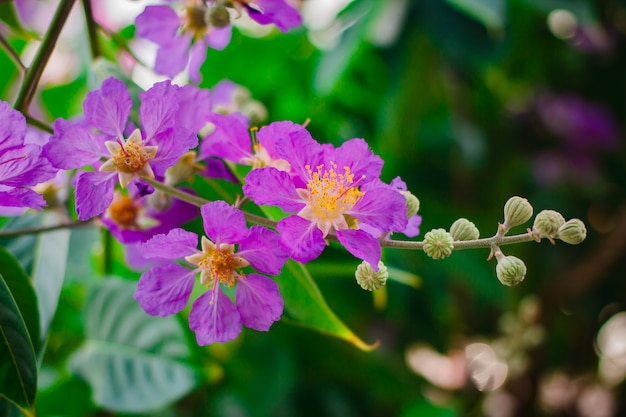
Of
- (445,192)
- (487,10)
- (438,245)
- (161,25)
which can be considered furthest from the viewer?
(445,192)

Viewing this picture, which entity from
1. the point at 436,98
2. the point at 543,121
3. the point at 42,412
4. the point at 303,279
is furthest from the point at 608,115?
the point at 42,412

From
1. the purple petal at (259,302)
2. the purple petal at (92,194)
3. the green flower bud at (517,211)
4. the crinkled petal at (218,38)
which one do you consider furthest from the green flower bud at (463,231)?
the crinkled petal at (218,38)

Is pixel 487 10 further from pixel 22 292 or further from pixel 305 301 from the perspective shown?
pixel 22 292

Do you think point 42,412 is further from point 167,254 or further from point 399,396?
point 399,396

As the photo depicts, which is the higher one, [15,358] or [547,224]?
[547,224]

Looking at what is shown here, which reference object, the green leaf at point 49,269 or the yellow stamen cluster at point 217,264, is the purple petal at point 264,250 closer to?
the yellow stamen cluster at point 217,264

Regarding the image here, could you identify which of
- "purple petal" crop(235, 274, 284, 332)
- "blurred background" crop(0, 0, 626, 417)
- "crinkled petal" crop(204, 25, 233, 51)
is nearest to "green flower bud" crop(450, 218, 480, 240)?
"purple petal" crop(235, 274, 284, 332)

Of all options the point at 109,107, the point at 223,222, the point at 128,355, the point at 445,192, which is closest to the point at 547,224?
the point at 223,222
